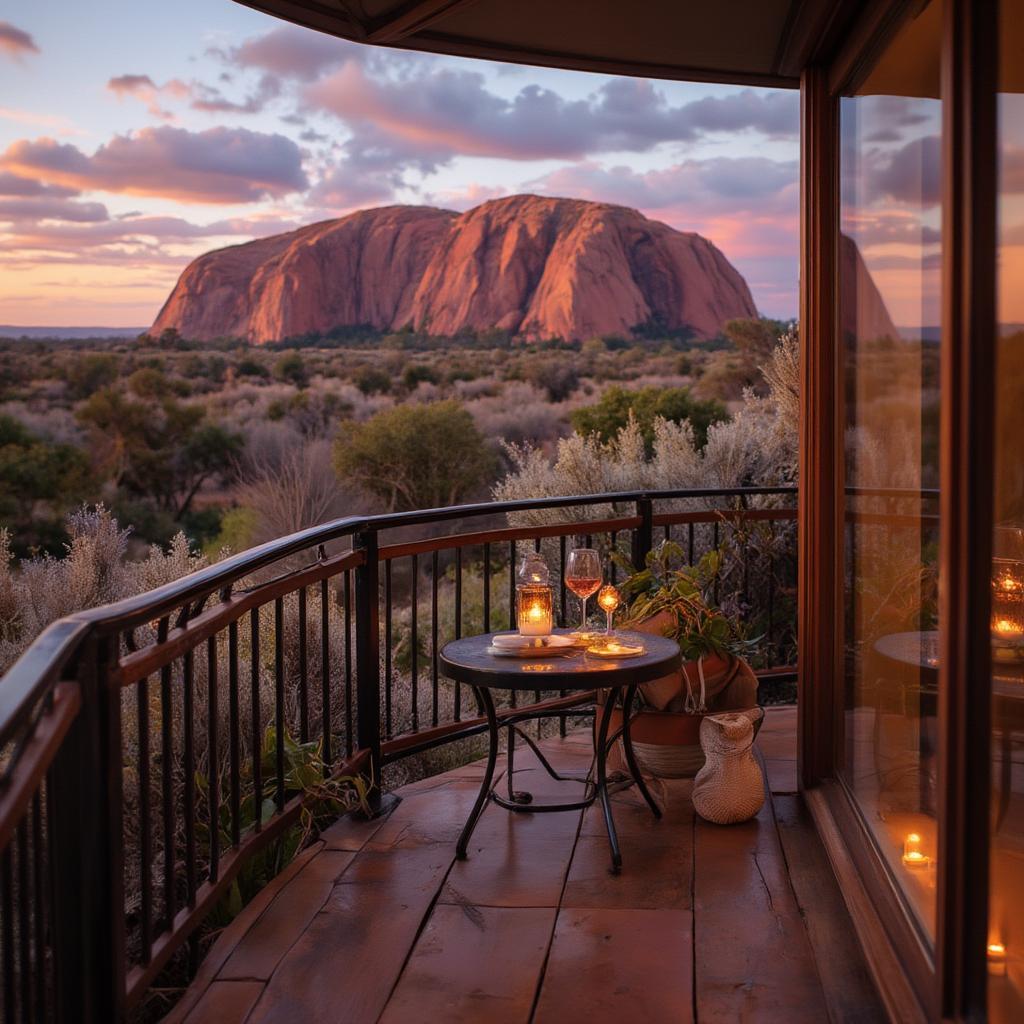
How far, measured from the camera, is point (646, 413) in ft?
44.5

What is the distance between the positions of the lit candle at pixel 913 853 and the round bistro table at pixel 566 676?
2.57ft

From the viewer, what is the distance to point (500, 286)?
30297 mm

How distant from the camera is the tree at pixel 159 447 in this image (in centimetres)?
1645

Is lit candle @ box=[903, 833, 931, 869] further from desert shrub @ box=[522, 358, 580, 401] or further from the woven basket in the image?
desert shrub @ box=[522, 358, 580, 401]

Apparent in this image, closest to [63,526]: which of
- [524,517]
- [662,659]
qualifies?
[524,517]

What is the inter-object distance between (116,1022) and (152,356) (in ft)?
74.9

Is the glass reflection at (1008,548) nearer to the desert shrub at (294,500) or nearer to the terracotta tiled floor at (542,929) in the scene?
the terracotta tiled floor at (542,929)

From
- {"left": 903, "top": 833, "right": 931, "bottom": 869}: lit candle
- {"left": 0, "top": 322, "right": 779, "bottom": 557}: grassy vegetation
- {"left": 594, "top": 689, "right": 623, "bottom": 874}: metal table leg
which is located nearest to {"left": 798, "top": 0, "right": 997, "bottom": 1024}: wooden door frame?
{"left": 903, "top": 833, "right": 931, "bottom": 869}: lit candle

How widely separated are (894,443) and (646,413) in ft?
36.7

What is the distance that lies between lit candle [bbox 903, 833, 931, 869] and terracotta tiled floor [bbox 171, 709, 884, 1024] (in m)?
0.26

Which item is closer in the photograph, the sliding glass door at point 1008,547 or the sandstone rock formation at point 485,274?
the sliding glass door at point 1008,547

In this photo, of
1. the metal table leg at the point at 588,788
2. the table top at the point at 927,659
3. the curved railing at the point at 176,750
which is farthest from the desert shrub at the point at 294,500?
the table top at the point at 927,659

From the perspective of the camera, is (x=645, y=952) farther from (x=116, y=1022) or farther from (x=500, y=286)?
(x=500, y=286)

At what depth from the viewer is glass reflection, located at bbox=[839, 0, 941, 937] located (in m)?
2.09
